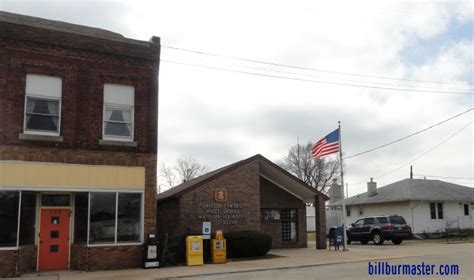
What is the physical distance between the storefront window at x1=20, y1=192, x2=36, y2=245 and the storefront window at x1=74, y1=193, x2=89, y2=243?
1.44 meters

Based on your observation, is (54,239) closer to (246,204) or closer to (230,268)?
(230,268)

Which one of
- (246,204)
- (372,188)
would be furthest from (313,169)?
(246,204)

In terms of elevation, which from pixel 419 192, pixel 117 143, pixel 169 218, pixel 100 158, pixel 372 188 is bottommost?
pixel 169 218

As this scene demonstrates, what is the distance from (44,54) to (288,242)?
1625 centimetres

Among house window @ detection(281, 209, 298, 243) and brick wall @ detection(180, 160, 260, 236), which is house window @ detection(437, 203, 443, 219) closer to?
house window @ detection(281, 209, 298, 243)

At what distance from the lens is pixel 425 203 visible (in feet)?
120

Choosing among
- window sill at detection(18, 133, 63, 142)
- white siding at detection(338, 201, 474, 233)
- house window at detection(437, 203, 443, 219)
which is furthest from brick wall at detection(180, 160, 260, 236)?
house window at detection(437, 203, 443, 219)

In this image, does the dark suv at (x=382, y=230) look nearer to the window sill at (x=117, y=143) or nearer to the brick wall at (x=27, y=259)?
the window sill at (x=117, y=143)

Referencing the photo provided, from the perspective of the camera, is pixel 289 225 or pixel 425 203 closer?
pixel 289 225

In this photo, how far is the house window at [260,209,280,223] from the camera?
2682 cm

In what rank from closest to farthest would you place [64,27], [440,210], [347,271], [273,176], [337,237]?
[347,271], [64,27], [337,237], [273,176], [440,210]

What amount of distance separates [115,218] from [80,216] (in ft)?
4.19

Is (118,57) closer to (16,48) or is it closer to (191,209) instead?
(16,48)

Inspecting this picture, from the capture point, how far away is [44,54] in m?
17.7
